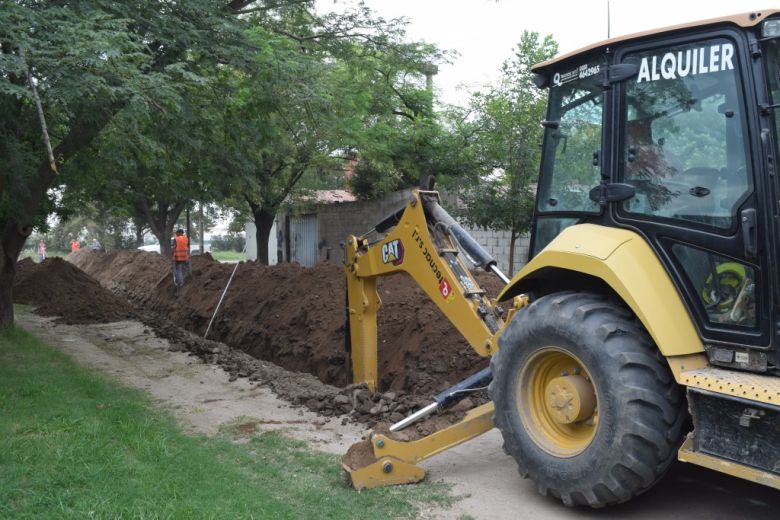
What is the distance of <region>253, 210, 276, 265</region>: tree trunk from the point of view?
22.1m

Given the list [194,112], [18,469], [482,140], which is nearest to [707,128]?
[18,469]

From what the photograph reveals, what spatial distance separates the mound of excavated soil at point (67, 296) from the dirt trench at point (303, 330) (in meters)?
0.05

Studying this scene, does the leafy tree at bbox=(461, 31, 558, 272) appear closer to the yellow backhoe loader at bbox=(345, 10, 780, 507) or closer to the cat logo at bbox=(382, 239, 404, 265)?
the cat logo at bbox=(382, 239, 404, 265)

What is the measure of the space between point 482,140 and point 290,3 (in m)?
6.22

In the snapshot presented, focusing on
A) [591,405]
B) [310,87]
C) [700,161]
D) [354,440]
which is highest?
[310,87]

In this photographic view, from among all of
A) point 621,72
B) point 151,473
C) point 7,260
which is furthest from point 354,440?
point 7,260

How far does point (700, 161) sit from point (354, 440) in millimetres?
4151

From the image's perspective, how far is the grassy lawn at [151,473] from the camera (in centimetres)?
469

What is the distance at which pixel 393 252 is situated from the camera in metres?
7.87

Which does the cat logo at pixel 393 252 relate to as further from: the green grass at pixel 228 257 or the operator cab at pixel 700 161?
the green grass at pixel 228 257

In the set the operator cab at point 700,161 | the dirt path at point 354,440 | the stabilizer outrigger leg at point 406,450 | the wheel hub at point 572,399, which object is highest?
the operator cab at point 700,161

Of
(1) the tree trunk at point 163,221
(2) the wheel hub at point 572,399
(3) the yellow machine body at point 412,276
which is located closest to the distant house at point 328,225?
(1) the tree trunk at point 163,221

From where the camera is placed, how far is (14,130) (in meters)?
9.12

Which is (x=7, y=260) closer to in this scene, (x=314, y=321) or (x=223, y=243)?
(x=314, y=321)
